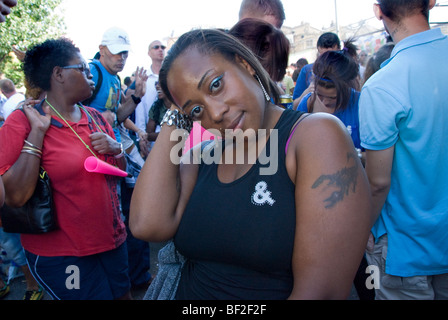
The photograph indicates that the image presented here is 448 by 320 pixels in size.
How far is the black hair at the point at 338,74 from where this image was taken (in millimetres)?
3141

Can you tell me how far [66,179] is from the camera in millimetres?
2414

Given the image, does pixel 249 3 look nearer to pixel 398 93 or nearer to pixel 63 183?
pixel 398 93

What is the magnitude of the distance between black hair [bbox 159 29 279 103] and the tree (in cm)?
1812

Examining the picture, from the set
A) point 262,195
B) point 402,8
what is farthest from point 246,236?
point 402,8

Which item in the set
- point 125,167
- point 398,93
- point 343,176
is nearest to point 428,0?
point 398,93

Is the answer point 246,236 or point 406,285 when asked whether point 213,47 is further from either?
point 406,285

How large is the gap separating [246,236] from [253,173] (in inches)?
10.6

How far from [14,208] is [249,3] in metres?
2.29

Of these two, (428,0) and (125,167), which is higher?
(428,0)

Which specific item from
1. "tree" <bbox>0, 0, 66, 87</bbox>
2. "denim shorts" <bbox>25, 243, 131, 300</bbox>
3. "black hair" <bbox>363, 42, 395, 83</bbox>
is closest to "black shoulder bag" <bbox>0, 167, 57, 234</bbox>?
"denim shorts" <bbox>25, 243, 131, 300</bbox>

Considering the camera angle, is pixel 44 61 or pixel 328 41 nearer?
pixel 44 61

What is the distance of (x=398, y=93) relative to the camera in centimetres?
183

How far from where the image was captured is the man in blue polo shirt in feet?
6.00

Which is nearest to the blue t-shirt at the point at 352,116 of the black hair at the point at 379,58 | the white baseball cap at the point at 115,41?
the black hair at the point at 379,58
